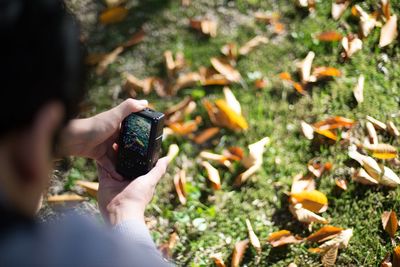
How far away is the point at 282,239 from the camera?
2.47 m

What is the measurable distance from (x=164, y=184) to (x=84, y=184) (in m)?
0.39

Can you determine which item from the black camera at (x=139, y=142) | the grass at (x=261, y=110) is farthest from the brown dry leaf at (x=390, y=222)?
the black camera at (x=139, y=142)

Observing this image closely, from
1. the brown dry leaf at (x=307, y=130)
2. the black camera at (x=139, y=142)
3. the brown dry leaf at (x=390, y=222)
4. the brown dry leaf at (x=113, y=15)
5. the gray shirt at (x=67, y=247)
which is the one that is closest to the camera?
the gray shirt at (x=67, y=247)

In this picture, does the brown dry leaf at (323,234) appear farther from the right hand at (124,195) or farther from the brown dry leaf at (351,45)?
the brown dry leaf at (351,45)

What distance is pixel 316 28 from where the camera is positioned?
3.17 metres

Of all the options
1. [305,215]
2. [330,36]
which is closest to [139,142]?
[305,215]

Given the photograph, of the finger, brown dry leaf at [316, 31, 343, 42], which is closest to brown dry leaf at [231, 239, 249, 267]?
the finger

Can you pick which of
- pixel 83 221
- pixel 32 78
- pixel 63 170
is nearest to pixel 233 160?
pixel 63 170

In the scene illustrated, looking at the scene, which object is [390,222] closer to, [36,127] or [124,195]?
[124,195]

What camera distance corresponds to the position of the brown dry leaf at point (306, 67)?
2979 mm

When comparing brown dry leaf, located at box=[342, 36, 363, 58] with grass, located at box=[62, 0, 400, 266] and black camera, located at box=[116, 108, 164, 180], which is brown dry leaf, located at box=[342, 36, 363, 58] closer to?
grass, located at box=[62, 0, 400, 266]

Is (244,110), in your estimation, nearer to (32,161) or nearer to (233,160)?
(233,160)

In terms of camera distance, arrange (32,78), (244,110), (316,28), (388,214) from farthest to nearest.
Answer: (316,28), (244,110), (388,214), (32,78)

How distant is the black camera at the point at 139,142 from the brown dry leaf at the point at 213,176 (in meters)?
0.48
